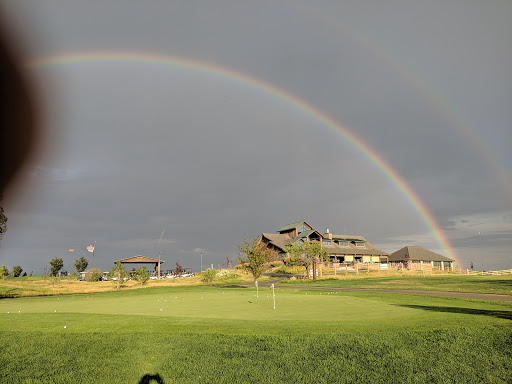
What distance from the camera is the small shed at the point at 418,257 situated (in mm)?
93875

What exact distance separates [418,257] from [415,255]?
97 cm

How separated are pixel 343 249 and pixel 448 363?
285 feet

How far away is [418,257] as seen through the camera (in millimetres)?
94000

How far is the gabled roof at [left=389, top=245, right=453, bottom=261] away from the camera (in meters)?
94.5

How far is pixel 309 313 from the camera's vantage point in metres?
16.8

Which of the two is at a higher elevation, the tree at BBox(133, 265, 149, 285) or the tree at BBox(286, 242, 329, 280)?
the tree at BBox(286, 242, 329, 280)

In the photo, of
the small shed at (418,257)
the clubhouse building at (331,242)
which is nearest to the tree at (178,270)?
the clubhouse building at (331,242)

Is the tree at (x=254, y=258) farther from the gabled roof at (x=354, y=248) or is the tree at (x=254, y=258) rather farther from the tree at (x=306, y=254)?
the gabled roof at (x=354, y=248)

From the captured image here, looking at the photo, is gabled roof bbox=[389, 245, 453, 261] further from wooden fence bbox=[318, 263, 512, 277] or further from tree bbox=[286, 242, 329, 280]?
tree bbox=[286, 242, 329, 280]

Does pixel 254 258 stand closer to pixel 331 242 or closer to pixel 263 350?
pixel 263 350

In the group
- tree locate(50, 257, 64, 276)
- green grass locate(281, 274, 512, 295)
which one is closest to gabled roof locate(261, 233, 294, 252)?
green grass locate(281, 274, 512, 295)

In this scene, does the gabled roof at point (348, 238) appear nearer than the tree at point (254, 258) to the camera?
No

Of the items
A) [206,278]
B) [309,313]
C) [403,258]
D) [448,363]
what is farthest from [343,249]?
[448,363]

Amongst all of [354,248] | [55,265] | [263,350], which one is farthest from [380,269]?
[55,265]
